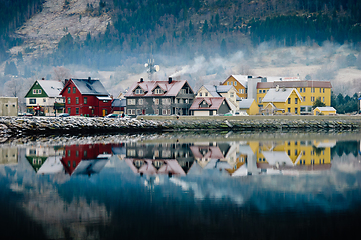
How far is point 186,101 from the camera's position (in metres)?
86.4

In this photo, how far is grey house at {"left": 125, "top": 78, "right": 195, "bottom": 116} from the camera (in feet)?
278

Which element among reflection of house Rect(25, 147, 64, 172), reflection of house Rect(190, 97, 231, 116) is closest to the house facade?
reflection of house Rect(190, 97, 231, 116)

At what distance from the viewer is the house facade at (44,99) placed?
310ft

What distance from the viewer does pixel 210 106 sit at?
276 ft

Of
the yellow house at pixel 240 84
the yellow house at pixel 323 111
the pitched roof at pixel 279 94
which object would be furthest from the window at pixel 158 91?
the yellow house at pixel 240 84

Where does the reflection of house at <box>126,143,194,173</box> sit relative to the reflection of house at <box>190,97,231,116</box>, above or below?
below

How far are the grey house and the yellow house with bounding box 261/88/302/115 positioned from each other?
20.2m

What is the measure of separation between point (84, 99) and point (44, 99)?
44.1 ft

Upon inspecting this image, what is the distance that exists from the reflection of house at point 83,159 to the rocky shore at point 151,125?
841 inches

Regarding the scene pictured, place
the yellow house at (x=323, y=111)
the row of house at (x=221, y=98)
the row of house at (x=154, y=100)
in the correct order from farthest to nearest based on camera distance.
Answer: the yellow house at (x=323, y=111)
the row of house at (x=154, y=100)
the row of house at (x=221, y=98)

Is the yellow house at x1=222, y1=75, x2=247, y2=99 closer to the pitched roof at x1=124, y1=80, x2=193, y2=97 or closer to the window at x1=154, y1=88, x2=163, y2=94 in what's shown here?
the pitched roof at x1=124, y1=80, x2=193, y2=97

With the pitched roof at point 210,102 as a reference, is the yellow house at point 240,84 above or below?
above

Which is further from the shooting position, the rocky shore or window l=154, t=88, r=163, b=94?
window l=154, t=88, r=163, b=94

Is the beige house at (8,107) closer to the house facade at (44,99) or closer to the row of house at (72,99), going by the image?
the row of house at (72,99)
